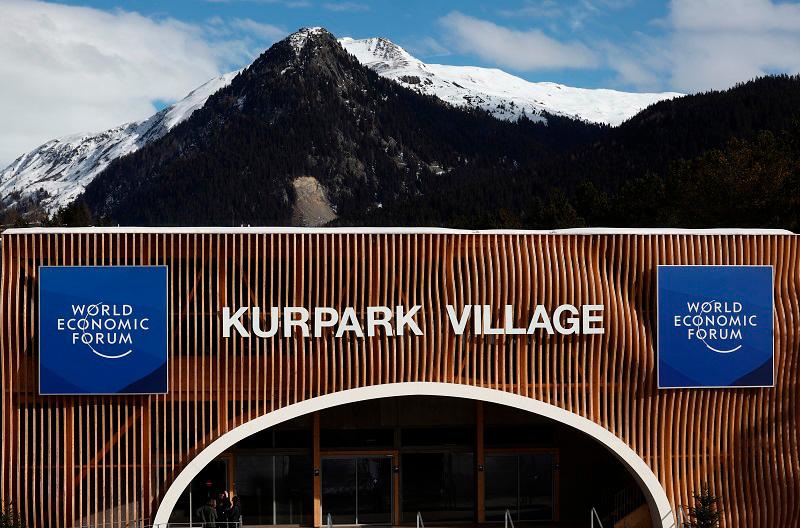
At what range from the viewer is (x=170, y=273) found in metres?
20.8

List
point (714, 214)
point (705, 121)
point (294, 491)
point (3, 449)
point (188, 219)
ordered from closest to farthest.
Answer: point (3, 449)
point (294, 491)
point (714, 214)
point (705, 121)
point (188, 219)

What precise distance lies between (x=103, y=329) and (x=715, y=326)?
12763 millimetres

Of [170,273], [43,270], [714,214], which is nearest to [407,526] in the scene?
[170,273]

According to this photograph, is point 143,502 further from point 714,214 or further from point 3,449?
point 714,214

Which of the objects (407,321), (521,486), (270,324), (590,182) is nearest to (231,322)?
(270,324)

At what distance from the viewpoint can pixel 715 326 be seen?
21.6m

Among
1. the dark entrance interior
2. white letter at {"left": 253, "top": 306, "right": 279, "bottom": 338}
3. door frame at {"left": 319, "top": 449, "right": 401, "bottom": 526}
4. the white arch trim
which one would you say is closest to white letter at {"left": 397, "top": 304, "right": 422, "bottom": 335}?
the white arch trim

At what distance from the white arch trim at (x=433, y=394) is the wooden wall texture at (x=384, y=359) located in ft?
0.70

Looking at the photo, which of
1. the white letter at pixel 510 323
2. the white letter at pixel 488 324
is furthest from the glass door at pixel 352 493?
the white letter at pixel 510 323

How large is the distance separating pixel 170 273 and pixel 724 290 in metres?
11.7

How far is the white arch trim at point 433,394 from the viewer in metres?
20.5

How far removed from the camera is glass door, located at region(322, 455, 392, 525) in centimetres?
2402

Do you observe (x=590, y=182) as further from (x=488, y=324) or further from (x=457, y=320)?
(x=457, y=320)

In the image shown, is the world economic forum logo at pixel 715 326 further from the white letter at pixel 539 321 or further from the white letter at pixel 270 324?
the white letter at pixel 270 324
